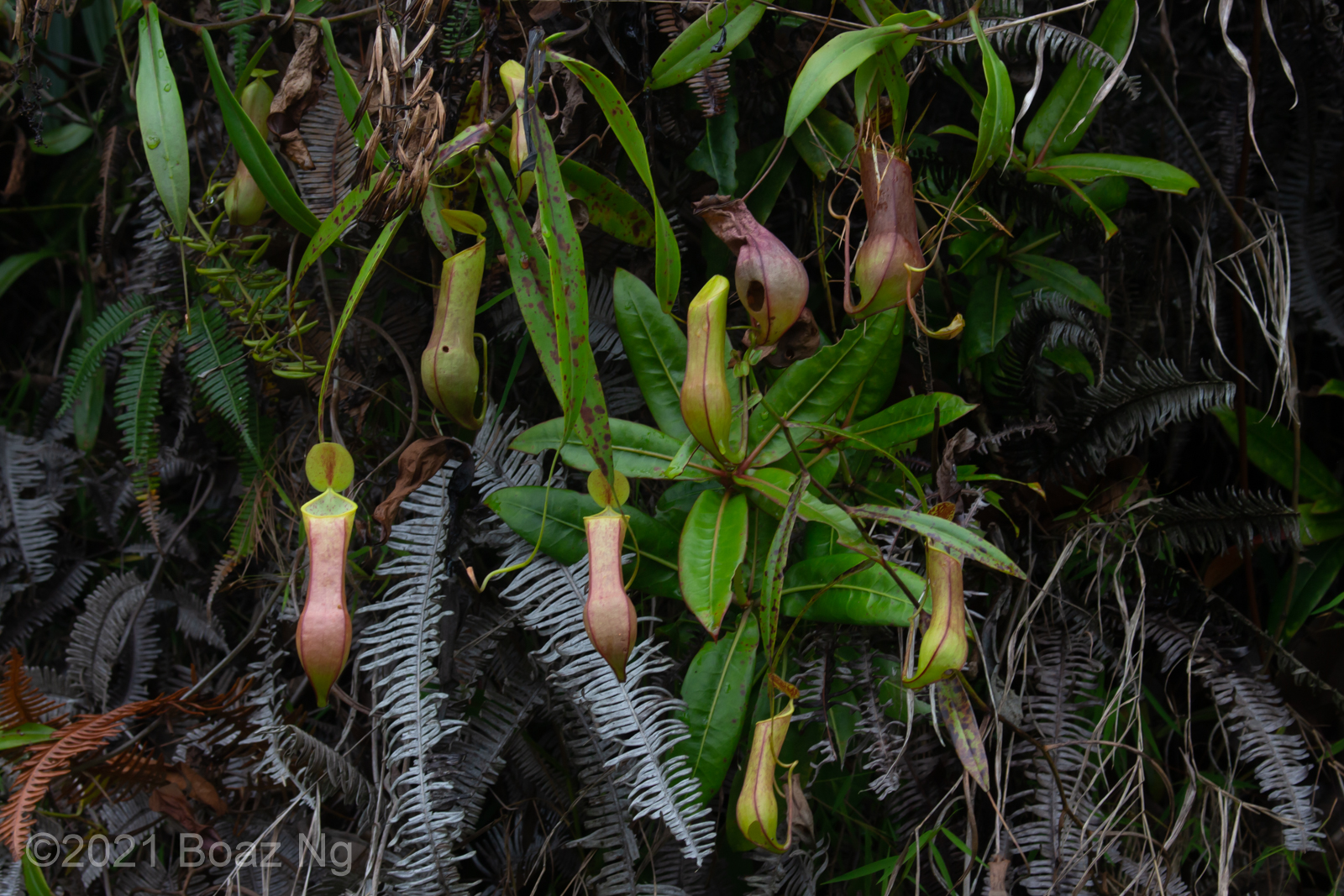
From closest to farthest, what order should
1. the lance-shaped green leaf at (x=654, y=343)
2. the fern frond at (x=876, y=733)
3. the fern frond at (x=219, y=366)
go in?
the fern frond at (x=876, y=733) < the lance-shaped green leaf at (x=654, y=343) < the fern frond at (x=219, y=366)

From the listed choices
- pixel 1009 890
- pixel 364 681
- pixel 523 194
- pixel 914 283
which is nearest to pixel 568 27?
pixel 523 194

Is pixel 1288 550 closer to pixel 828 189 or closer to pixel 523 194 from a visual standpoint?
pixel 828 189

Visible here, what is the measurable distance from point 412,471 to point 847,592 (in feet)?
1.63

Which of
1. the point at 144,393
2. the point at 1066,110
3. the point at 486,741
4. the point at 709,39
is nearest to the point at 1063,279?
the point at 1066,110

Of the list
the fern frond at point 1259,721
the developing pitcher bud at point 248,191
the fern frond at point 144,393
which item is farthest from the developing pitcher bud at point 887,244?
the fern frond at point 144,393

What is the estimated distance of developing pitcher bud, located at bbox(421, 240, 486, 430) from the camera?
0.77 m

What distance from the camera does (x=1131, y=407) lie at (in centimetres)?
100

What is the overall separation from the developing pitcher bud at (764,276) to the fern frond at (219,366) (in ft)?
2.32

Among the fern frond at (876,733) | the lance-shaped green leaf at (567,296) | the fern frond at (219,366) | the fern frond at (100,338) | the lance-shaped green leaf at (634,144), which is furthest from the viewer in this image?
the fern frond at (100,338)

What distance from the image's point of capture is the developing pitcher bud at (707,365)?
731 mm

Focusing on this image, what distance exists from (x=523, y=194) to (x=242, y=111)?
0.34 m

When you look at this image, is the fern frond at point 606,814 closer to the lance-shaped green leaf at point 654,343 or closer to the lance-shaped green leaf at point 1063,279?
the lance-shaped green leaf at point 654,343

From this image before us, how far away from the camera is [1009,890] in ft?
3.17

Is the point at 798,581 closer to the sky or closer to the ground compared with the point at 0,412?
closer to the sky
